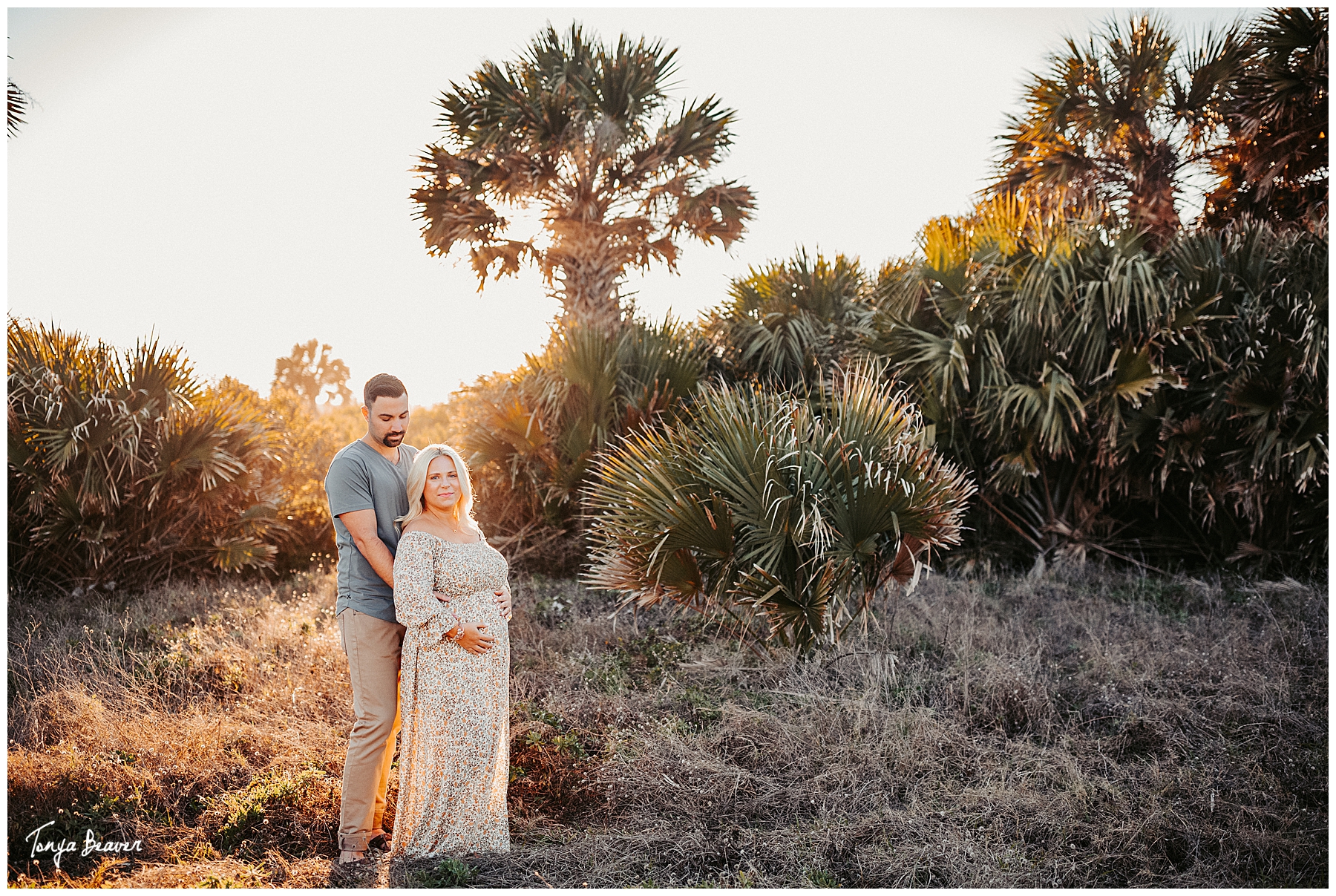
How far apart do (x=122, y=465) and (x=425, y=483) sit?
6.42 metres

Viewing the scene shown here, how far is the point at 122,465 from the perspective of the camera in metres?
7.98

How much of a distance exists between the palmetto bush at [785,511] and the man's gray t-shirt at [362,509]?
167cm

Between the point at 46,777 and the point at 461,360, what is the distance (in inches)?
237

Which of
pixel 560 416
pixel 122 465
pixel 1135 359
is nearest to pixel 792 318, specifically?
pixel 560 416

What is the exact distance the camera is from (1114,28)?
9.33 meters

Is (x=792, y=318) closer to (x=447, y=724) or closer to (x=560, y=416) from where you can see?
(x=560, y=416)

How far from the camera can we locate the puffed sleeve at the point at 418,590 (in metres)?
3.22

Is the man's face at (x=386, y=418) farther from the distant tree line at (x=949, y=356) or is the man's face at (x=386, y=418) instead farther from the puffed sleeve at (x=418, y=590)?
the distant tree line at (x=949, y=356)

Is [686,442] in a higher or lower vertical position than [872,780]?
higher

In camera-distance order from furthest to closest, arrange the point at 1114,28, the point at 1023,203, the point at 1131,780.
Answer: the point at 1114,28 < the point at 1023,203 < the point at 1131,780

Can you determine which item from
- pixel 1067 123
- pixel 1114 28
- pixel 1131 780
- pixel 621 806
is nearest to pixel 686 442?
pixel 621 806

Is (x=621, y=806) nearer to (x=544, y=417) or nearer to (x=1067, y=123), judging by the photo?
(x=544, y=417)
